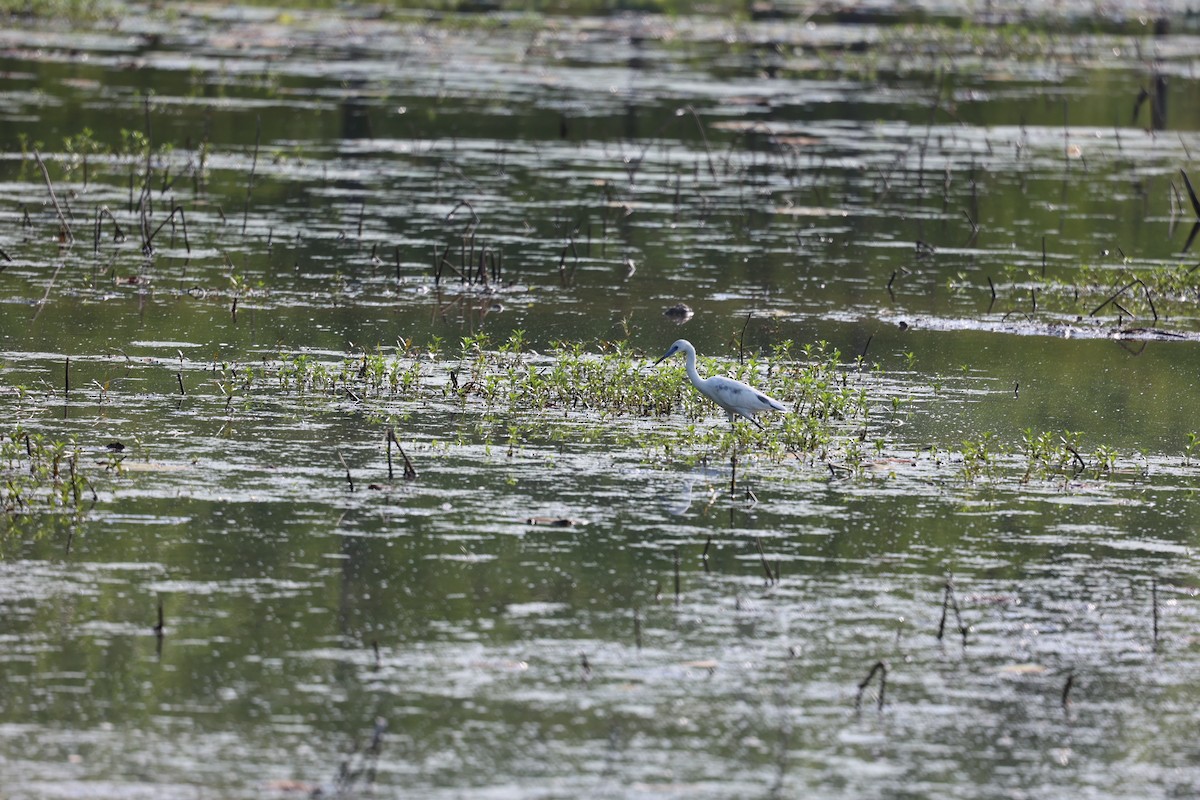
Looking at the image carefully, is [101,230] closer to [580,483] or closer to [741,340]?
[741,340]

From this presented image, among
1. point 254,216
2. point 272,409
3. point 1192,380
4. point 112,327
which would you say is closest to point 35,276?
point 112,327

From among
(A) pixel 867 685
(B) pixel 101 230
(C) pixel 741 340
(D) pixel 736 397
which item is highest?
(D) pixel 736 397

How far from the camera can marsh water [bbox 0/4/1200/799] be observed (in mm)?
7605

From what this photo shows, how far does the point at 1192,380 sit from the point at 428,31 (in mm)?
27037

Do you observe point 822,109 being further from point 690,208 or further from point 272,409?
point 272,409

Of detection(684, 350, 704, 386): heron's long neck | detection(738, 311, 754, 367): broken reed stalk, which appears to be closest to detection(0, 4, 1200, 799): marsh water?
detection(738, 311, 754, 367): broken reed stalk

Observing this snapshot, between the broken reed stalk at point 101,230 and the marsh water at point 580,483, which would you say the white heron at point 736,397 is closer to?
the marsh water at point 580,483

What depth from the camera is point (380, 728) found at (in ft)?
24.2

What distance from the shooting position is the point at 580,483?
1098 cm

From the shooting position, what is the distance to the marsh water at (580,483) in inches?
299

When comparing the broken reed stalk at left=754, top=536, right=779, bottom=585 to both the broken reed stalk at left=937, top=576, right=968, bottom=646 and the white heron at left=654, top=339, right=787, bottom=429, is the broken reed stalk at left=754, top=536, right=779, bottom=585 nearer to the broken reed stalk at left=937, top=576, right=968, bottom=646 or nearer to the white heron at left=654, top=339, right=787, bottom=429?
the broken reed stalk at left=937, top=576, right=968, bottom=646

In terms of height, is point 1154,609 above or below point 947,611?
above

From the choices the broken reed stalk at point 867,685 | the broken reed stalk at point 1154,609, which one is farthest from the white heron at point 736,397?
the broken reed stalk at point 867,685

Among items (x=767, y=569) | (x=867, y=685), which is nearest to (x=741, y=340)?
(x=767, y=569)
